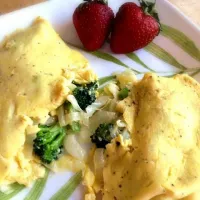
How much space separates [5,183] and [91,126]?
419mm

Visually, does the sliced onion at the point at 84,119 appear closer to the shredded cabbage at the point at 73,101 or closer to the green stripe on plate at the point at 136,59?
the shredded cabbage at the point at 73,101

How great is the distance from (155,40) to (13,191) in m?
1.04

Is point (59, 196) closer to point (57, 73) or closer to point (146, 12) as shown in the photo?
point (57, 73)

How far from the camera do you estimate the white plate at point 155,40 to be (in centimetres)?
231

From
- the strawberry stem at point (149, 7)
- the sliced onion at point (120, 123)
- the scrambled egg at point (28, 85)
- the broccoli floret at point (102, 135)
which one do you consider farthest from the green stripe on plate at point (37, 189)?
the strawberry stem at point (149, 7)

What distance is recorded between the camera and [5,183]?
1893 mm

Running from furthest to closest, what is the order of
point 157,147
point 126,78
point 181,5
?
1. point 181,5
2. point 126,78
3. point 157,147

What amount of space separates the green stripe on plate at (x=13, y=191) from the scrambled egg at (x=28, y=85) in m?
0.03

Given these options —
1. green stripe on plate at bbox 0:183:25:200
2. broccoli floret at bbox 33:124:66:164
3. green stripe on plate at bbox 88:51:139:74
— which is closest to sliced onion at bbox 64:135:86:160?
broccoli floret at bbox 33:124:66:164

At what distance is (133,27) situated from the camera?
2295 millimetres

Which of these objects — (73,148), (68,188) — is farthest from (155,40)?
(68,188)

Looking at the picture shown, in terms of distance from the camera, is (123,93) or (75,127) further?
(123,93)

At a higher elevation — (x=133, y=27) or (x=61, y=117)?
(x=133, y=27)

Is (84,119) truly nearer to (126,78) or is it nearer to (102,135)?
(102,135)
